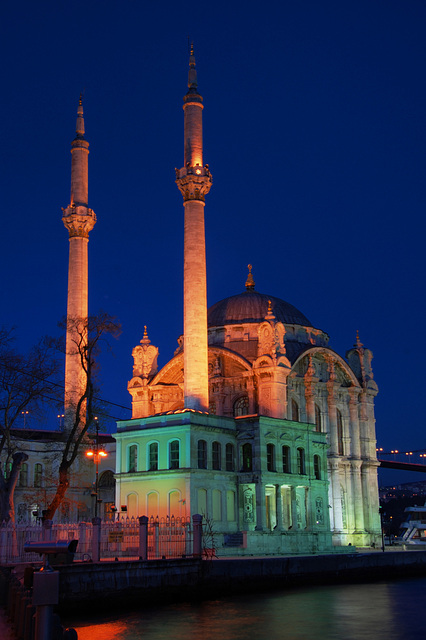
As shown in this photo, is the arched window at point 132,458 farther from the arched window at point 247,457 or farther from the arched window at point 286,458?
the arched window at point 286,458

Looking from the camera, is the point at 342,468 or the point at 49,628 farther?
the point at 342,468

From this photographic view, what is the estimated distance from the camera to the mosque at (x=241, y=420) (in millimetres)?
48188

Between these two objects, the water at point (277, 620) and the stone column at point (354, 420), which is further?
the stone column at point (354, 420)

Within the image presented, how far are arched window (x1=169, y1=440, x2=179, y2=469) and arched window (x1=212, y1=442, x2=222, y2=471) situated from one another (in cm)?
269

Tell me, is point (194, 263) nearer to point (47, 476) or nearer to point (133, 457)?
point (133, 457)

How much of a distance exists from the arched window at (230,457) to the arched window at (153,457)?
184 inches

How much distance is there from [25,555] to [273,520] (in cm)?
2274

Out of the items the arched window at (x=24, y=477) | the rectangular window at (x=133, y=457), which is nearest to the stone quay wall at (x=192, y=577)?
the rectangular window at (x=133, y=457)

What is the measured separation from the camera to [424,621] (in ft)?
94.2

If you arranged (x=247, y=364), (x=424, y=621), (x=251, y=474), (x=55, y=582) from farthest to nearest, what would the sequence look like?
(x=247, y=364) < (x=251, y=474) < (x=424, y=621) < (x=55, y=582)

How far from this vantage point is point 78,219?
196 ft

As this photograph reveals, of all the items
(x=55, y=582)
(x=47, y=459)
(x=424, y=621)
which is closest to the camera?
(x=55, y=582)

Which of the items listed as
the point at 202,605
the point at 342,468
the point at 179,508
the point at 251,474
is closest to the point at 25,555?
the point at 202,605

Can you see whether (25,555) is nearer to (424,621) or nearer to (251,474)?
(424,621)
